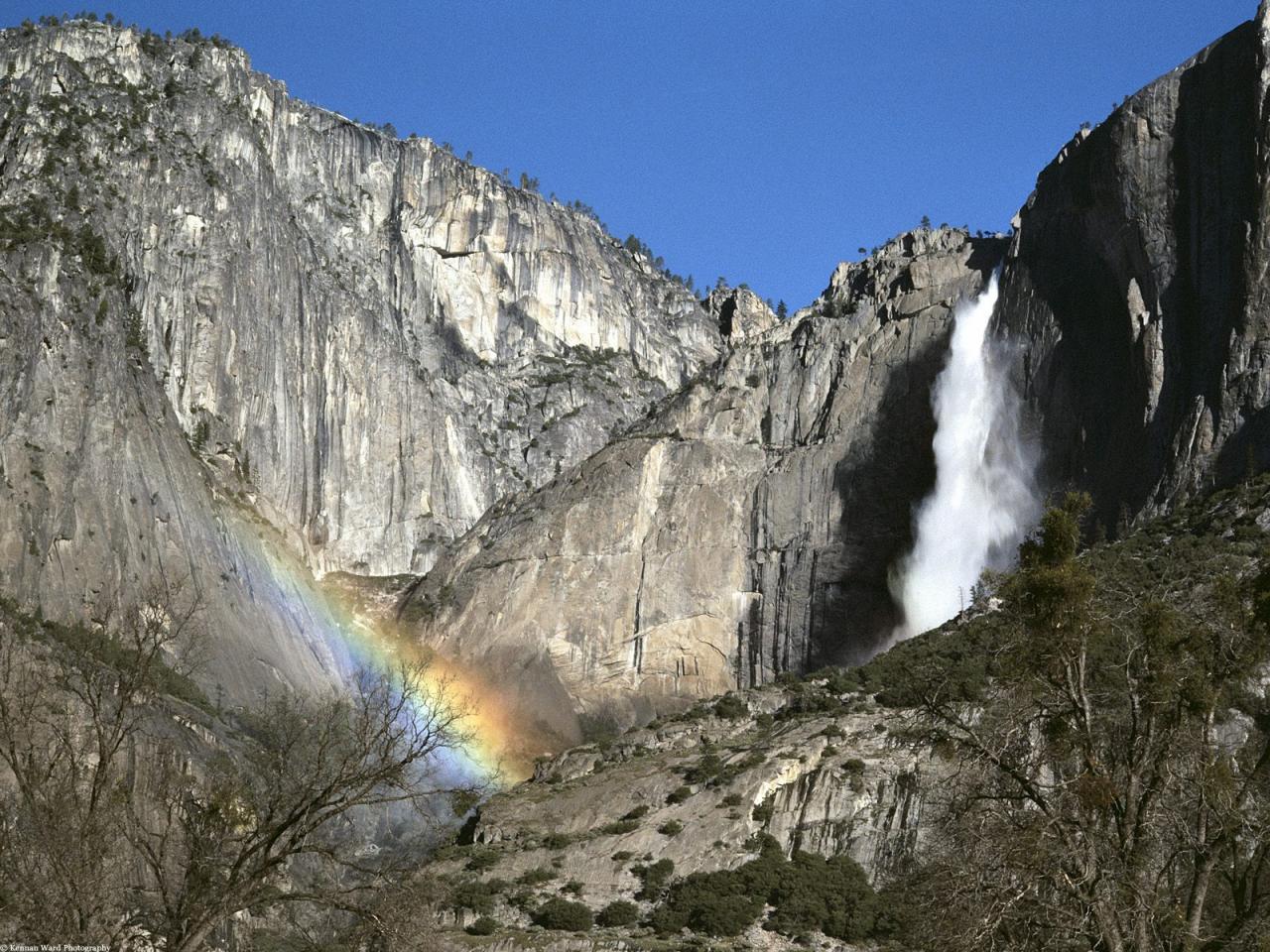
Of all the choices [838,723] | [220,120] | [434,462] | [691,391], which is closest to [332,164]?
[220,120]

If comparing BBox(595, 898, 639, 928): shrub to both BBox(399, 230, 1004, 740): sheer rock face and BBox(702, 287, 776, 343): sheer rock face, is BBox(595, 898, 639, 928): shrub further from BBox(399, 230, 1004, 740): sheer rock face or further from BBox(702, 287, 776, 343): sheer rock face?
BBox(702, 287, 776, 343): sheer rock face

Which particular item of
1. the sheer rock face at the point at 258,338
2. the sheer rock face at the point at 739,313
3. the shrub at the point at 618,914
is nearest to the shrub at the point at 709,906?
the shrub at the point at 618,914

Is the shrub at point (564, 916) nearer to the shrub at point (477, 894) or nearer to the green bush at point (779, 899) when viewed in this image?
the shrub at point (477, 894)

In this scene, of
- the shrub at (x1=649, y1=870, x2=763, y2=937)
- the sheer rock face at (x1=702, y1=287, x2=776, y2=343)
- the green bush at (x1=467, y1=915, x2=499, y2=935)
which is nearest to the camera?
the shrub at (x1=649, y1=870, x2=763, y2=937)

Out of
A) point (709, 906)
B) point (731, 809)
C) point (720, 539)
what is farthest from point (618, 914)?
point (720, 539)

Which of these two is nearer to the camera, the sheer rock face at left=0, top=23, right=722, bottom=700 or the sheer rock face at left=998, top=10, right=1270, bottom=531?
the sheer rock face at left=998, top=10, right=1270, bottom=531

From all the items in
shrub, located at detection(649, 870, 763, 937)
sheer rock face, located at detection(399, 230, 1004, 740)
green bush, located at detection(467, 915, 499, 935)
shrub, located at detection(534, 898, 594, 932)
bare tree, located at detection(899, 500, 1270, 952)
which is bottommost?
green bush, located at detection(467, 915, 499, 935)

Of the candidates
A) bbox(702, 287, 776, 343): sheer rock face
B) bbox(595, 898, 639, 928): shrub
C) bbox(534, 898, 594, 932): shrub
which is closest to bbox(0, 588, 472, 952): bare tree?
bbox(534, 898, 594, 932): shrub
